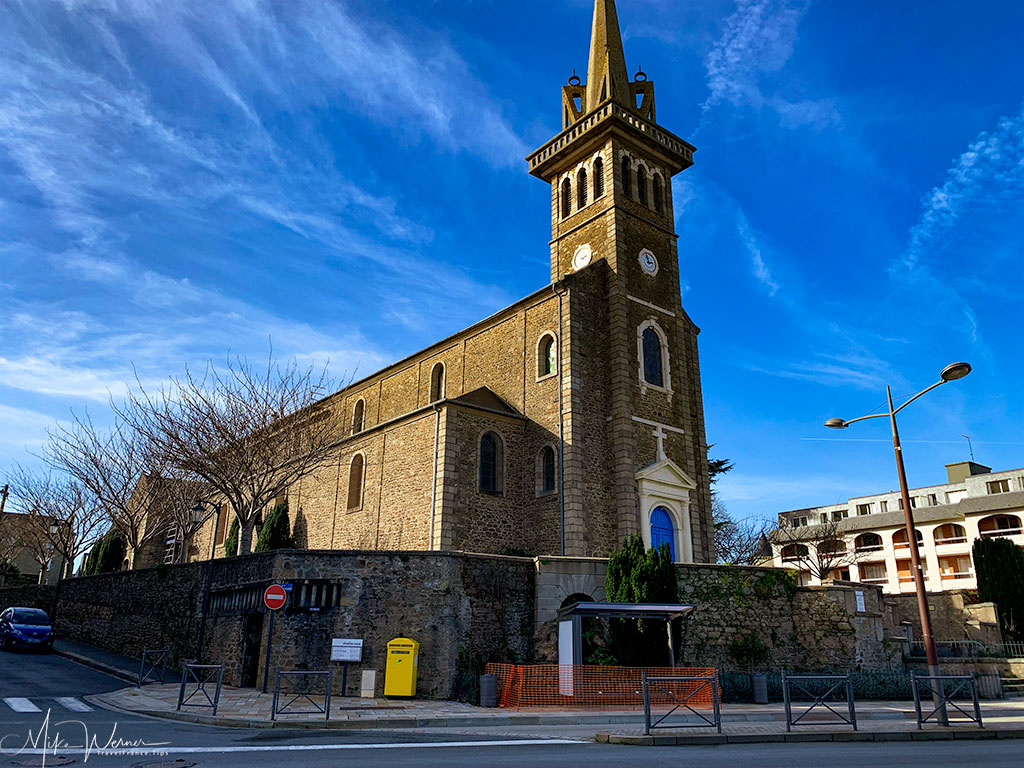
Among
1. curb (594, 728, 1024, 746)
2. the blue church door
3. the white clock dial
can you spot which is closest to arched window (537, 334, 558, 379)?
the white clock dial

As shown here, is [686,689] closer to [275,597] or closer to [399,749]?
[399,749]

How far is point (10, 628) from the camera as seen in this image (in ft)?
84.7

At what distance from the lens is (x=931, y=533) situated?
53.8 metres

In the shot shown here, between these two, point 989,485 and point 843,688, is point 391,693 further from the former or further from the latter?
point 989,485

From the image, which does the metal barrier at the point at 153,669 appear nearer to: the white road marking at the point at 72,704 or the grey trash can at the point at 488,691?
the white road marking at the point at 72,704

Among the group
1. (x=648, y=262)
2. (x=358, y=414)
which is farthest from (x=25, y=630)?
(x=648, y=262)

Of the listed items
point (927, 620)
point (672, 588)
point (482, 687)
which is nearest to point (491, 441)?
point (672, 588)

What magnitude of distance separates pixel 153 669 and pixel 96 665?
138 inches

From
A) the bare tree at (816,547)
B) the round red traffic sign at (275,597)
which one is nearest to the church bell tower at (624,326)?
the round red traffic sign at (275,597)

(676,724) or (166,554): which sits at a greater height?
(166,554)

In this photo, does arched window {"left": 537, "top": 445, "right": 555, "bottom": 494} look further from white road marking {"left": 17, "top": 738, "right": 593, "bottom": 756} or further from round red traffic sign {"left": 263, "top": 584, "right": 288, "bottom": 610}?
white road marking {"left": 17, "top": 738, "right": 593, "bottom": 756}

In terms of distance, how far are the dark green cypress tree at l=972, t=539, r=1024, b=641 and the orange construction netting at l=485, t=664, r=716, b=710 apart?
64.9ft

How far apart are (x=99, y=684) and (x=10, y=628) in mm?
9290

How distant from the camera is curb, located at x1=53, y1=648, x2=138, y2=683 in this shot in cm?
2054
